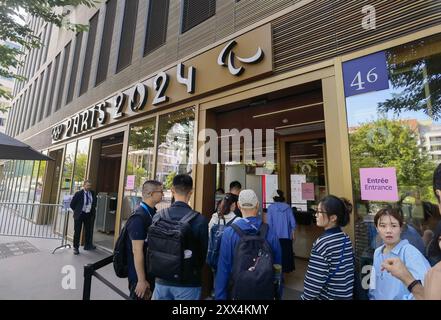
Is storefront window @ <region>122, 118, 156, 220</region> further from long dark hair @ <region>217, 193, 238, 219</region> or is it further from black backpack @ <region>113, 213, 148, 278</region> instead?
black backpack @ <region>113, 213, 148, 278</region>

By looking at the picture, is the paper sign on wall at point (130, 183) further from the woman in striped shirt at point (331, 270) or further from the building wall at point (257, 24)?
the woman in striped shirt at point (331, 270)

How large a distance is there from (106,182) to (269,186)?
6.48 m

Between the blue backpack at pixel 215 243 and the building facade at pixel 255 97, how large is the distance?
2.14 feet

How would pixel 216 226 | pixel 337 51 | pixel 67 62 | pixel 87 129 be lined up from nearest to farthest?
pixel 337 51, pixel 216 226, pixel 87 129, pixel 67 62

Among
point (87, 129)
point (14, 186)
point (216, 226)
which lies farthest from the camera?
point (14, 186)

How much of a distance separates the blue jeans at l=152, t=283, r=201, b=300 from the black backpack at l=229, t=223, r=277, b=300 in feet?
1.31

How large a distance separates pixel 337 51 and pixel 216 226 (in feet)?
9.03

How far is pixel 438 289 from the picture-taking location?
949mm

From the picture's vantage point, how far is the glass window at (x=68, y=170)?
8138 millimetres

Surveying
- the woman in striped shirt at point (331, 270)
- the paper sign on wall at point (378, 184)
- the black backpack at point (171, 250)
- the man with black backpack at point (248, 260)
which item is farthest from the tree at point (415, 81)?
the black backpack at point (171, 250)

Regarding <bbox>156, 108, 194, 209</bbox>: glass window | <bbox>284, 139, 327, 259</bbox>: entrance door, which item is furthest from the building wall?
<bbox>284, 139, 327, 259</bbox>: entrance door

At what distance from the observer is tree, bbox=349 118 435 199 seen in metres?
2.21
